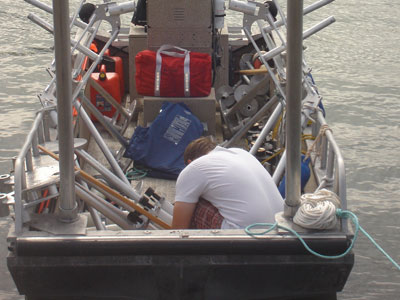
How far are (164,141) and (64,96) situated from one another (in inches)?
123

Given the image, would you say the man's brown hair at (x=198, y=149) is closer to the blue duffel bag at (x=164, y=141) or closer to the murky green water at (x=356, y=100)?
the blue duffel bag at (x=164, y=141)

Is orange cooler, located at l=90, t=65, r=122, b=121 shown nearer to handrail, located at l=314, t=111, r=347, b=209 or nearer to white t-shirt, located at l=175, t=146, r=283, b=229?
handrail, located at l=314, t=111, r=347, b=209

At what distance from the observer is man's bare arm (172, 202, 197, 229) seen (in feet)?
14.4

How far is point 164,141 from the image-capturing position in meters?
6.78

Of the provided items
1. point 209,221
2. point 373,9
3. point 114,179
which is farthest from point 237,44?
point 373,9

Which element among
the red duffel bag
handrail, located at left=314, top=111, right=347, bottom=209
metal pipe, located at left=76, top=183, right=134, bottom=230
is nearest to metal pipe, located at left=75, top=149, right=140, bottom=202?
metal pipe, located at left=76, top=183, right=134, bottom=230

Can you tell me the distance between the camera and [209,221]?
176 inches

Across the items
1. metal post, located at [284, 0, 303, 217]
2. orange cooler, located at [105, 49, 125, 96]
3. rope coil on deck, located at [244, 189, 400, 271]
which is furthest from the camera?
orange cooler, located at [105, 49, 125, 96]

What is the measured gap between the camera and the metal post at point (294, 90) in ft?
Result: 11.7

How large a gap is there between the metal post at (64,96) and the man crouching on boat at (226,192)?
27.8 inches

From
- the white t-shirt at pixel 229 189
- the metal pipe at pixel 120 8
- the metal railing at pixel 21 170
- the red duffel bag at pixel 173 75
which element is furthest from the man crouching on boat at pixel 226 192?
the metal pipe at pixel 120 8

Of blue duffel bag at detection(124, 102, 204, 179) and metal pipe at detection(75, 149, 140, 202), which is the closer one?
metal pipe at detection(75, 149, 140, 202)

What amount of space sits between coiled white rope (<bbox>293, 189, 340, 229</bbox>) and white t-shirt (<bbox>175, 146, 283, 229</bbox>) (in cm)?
34

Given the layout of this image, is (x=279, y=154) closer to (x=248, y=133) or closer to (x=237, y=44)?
(x=248, y=133)
